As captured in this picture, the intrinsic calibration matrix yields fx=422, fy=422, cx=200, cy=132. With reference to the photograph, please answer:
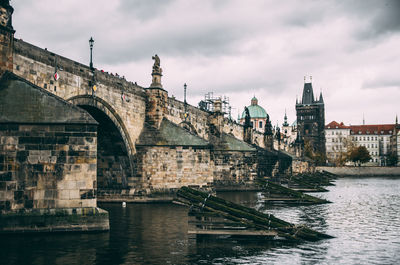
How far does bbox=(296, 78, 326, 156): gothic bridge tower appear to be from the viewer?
147 metres

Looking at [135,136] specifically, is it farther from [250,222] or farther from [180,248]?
[180,248]

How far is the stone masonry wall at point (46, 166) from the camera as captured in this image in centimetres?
1520

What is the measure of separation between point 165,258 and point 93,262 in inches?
79.5

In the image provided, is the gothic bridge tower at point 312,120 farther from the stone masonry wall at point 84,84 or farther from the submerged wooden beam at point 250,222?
the submerged wooden beam at point 250,222

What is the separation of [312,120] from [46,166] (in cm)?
14181

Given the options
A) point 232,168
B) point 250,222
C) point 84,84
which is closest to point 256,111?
point 232,168

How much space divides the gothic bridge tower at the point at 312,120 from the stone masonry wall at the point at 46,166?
445ft

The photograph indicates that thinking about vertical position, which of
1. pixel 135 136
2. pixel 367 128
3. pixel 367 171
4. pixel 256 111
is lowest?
pixel 367 171

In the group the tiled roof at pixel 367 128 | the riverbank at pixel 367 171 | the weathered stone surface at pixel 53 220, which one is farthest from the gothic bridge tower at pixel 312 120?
the weathered stone surface at pixel 53 220

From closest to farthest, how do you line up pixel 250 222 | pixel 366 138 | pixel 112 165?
pixel 250 222, pixel 112 165, pixel 366 138

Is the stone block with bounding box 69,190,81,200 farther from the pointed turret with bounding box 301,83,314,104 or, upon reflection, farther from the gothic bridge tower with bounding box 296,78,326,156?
the pointed turret with bounding box 301,83,314,104

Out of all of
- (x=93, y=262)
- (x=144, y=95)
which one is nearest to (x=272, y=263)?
(x=93, y=262)

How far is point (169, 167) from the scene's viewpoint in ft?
102

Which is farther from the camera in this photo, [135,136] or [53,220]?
[135,136]
